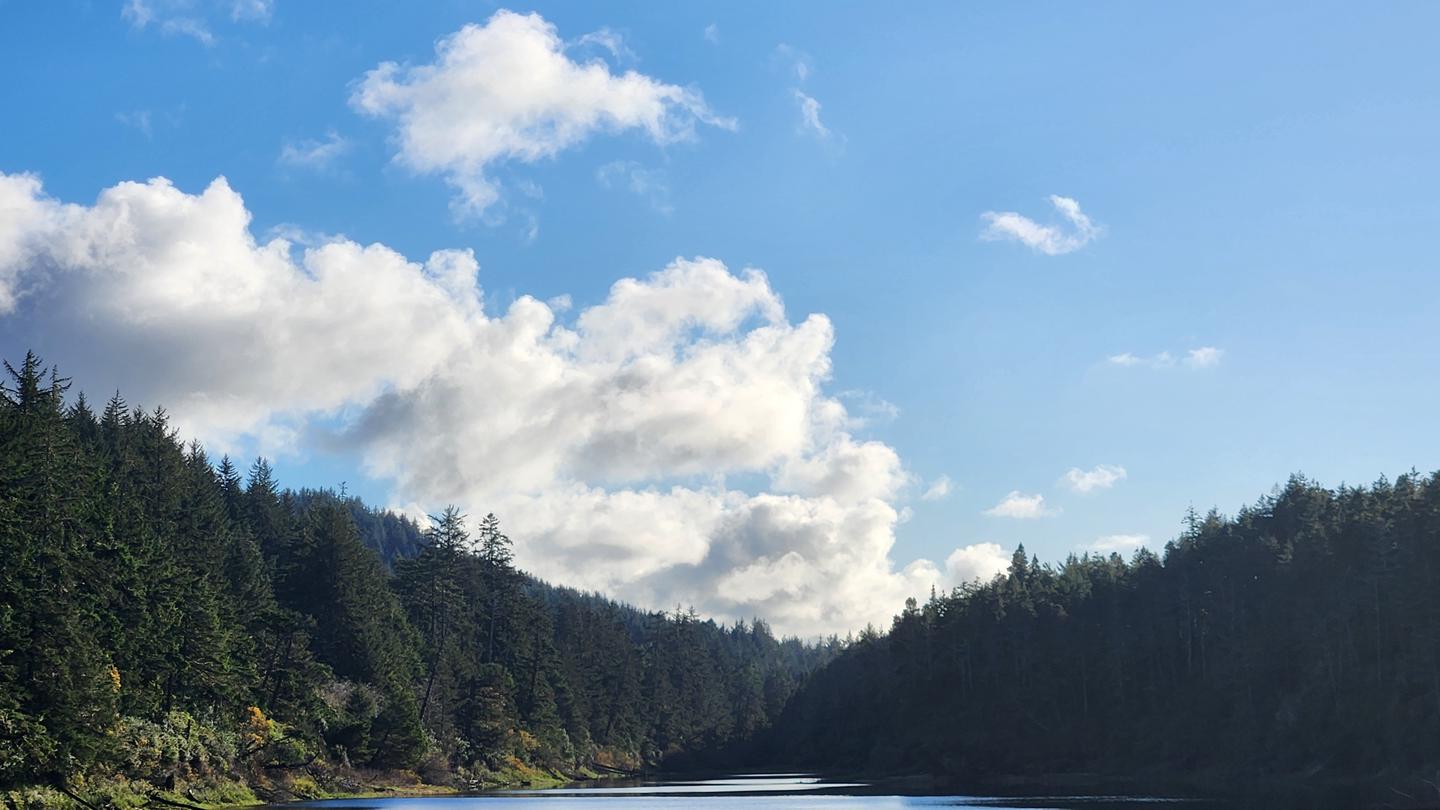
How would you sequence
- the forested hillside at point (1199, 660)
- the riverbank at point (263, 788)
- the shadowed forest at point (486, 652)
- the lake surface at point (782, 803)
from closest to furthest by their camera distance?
the riverbank at point (263, 788)
the shadowed forest at point (486, 652)
the lake surface at point (782, 803)
the forested hillside at point (1199, 660)

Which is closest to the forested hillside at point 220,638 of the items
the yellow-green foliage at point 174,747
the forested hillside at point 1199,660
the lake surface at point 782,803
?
the yellow-green foliage at point 174,747

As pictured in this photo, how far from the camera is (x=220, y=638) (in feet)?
266

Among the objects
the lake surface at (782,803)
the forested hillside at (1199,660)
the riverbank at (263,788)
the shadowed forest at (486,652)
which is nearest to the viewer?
the riverbank at (263,788)

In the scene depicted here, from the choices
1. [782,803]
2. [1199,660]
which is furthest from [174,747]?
[1199,660]

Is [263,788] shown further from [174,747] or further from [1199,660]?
[1199,660]

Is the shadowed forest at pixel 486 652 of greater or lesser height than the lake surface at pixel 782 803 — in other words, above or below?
above

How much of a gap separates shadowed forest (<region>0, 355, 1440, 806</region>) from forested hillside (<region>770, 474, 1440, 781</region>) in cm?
37

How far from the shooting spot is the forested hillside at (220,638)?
58438mm

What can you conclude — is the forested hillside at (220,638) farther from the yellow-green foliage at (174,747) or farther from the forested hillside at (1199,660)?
the forested hillside at (1199,660)

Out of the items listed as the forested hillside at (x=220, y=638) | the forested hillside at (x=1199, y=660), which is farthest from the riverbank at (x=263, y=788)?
the forested hillside at (x=1199, y=660)

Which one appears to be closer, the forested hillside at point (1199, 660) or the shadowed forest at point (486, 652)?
the shadowed forest at point (486, 652)

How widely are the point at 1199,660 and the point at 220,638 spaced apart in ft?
360

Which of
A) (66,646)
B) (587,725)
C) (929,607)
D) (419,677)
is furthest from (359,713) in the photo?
(929,607)

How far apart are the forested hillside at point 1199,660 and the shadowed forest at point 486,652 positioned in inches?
14.5
